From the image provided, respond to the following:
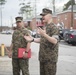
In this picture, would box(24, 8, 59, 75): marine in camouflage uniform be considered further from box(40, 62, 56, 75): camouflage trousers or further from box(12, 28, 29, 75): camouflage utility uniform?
box(12, 28, 29, 75): camouflage utility uniform

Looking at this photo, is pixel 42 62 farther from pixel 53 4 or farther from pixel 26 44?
pixel 53 4

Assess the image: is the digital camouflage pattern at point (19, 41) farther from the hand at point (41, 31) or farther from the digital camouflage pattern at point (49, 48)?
the hand at point (41, 31)

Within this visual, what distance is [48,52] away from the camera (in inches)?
228

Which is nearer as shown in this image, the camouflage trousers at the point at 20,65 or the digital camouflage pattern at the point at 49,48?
the digital camouflage pattern at the point at 49,48

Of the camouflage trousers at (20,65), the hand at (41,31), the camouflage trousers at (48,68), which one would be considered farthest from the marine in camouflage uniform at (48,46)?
the camouflage trousers at (20,65)

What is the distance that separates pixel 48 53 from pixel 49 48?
100mm

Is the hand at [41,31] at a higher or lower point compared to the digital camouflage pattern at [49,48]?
higher

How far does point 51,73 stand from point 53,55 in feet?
1.17

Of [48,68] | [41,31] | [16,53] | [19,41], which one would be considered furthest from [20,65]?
[41,31]

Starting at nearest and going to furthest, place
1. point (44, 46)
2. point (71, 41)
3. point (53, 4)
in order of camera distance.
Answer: point (44, 46) < point (71, 41) < point (53, 4)

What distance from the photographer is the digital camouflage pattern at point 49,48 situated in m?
5.68

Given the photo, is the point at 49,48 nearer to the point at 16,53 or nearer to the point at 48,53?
the point at 48,53

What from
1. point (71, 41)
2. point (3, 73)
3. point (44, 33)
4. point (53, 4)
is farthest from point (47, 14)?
point (53, 4)

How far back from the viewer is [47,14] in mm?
5668
